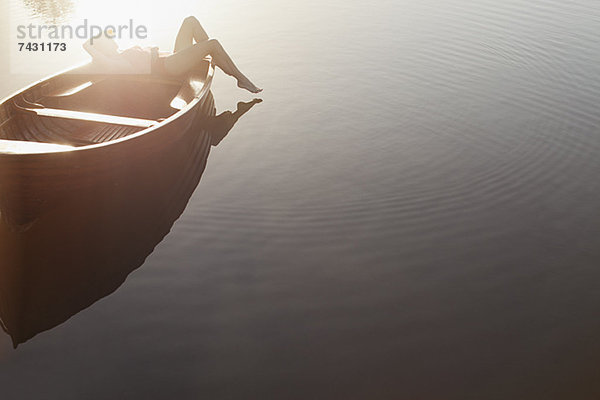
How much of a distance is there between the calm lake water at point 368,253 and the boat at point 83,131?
1.65 feet

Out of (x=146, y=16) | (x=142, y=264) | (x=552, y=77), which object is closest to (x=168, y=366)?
A: (x=142, y=264)

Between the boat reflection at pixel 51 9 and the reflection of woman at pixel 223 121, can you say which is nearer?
the reflection of woman at pixel 223 121

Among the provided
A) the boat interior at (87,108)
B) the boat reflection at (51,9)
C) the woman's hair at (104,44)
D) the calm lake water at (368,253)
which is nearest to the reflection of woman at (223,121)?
the calm lake water at (368,253)

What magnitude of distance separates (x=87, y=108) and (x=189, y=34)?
76.0 inches

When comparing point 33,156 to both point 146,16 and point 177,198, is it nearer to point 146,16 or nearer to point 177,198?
point 177,198

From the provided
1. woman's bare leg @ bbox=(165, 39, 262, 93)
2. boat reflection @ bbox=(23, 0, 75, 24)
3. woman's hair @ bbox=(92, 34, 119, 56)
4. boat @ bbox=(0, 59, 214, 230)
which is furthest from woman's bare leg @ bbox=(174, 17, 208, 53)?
boat reflection @ bbox=(23, 0, 75, 24)

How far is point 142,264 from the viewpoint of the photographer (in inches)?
190

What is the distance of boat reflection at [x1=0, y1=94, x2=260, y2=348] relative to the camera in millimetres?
4340

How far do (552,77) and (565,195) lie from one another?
3431 mm

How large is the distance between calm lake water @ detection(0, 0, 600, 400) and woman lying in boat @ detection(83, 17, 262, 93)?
72 cm

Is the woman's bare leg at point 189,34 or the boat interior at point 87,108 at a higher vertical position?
the woman's bare leg at point 189,34

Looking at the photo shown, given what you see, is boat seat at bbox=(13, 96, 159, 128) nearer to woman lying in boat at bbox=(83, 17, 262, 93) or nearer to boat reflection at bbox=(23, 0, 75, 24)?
woman lying in boat at bbox=(83, 17, 262, 93)

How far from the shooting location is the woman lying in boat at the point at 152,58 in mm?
7211

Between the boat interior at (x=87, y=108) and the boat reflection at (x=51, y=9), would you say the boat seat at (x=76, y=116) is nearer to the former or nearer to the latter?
the boat interior at (x=87, y=108)
